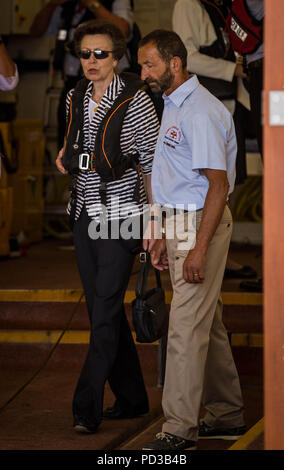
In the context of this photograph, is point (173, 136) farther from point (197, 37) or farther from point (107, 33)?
point (197, 37)

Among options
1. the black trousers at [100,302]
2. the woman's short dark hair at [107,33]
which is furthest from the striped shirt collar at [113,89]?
the black trousers at [100,302]

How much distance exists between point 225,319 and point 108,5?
265 cm

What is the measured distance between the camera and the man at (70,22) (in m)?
6.28

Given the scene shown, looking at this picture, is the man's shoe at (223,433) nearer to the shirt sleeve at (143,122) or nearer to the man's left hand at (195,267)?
the man's left hand at (195,267)

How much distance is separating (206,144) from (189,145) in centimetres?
11

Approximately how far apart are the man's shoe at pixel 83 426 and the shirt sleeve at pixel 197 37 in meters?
2.37

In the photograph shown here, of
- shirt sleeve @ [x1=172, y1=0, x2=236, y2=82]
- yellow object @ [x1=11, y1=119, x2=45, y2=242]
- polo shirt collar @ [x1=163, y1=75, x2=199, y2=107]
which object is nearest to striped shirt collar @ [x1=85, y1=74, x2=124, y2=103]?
polo shirt collar @ [x1=163, y1=75, x2=199, y2=107]

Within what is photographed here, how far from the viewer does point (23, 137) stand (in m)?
7.98

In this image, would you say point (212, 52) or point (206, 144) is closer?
point (206, 144)

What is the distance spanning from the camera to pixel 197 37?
5469 mm

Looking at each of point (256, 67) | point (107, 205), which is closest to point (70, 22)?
point (256, 67)

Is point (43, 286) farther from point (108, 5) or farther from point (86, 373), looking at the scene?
point (108, 5)
